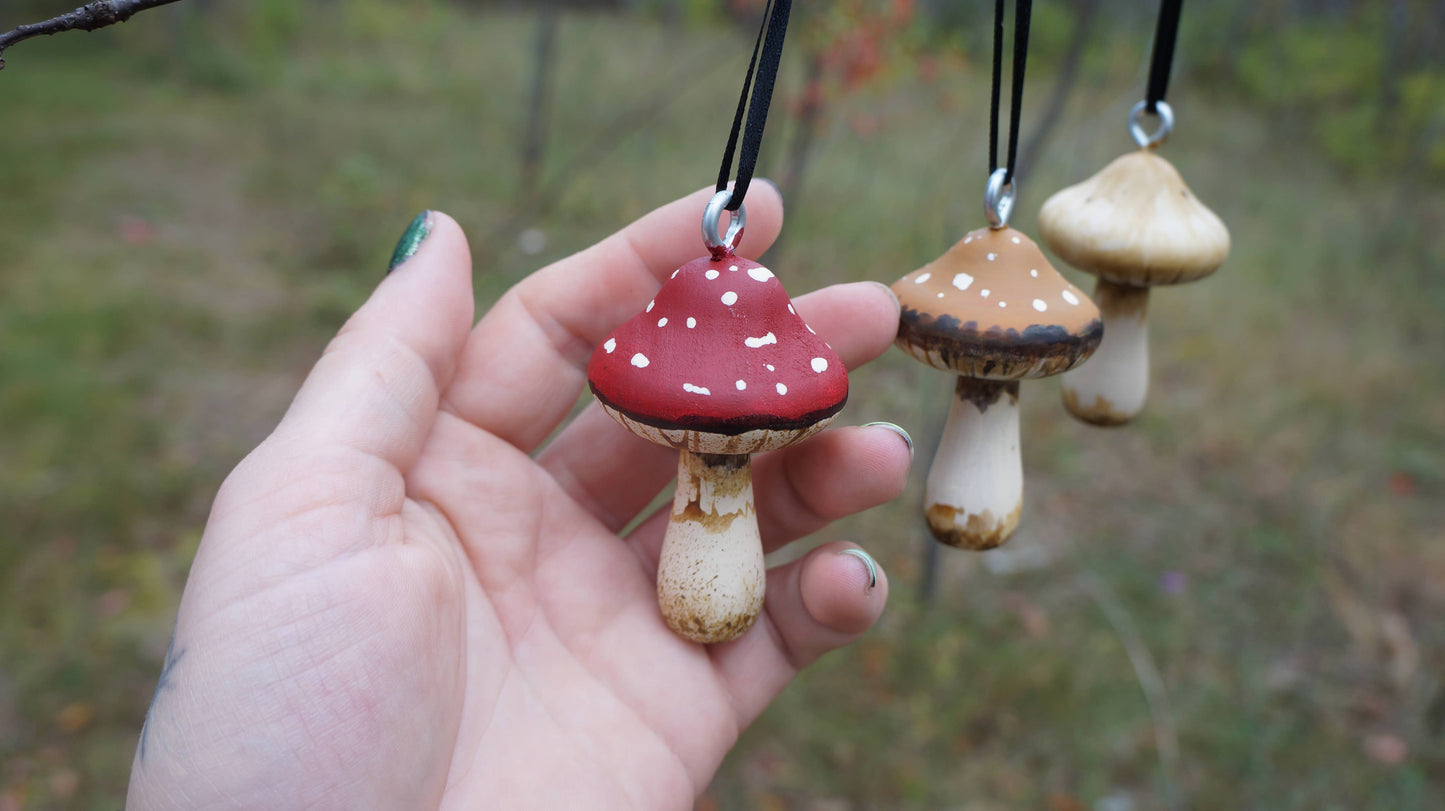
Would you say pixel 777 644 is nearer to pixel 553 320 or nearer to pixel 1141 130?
pixel 553 320

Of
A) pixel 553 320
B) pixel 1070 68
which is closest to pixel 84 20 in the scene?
pixel 553 320

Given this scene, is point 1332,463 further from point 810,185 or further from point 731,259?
point 731,259

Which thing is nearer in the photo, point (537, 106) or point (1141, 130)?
point (1141, 130)

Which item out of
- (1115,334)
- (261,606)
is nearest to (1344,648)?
(1115,334)

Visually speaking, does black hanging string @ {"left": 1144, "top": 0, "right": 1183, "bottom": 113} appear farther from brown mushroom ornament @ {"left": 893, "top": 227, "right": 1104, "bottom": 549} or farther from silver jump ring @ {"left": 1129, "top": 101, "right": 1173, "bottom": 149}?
brown mushroom ornament @ {"left": 893, "top": 227, "right": 1104, "bottom": 549}

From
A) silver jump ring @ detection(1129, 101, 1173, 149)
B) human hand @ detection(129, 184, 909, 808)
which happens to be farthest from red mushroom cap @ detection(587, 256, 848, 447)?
silver jump ring @ detection(1129, 101, 1173, 149)

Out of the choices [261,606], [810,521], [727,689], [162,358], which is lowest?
[162,358]

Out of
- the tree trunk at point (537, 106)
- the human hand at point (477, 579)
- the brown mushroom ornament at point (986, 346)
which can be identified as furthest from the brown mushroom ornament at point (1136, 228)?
the tree trunk at point (537, 106)

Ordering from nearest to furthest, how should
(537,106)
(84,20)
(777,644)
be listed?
(84,20)
(777,644)
(537,106)
